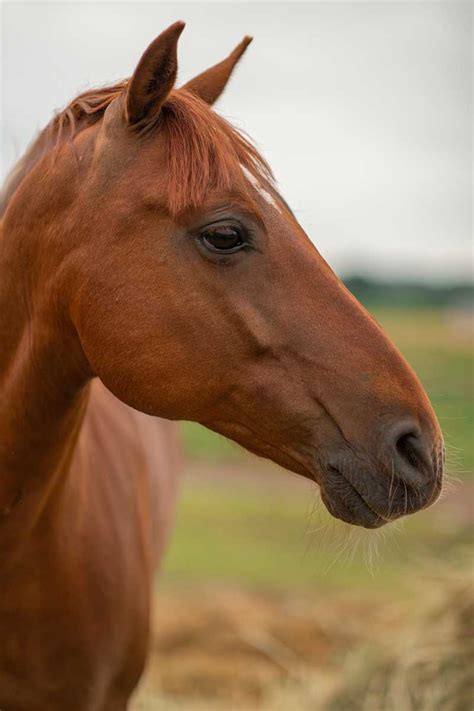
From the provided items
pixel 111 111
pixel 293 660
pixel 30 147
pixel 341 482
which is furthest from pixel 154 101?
pixel 293 660

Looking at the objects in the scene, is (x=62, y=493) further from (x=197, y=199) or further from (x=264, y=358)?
(x=197, y=199)

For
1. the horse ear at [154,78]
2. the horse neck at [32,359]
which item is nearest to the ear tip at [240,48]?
the horse ear at [154,78]

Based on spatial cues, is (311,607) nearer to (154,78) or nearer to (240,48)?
(240,48)

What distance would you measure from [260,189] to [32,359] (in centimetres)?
80

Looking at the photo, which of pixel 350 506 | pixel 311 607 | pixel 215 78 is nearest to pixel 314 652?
pixel 311 607

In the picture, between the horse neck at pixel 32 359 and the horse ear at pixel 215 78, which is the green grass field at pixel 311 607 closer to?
the horse neck at pixel 32 359

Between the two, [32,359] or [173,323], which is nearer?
[173,323]

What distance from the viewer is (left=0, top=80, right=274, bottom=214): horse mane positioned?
229cm

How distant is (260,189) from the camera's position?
2355 millimetres

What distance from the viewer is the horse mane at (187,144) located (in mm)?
2295

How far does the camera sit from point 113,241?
236 centimetres

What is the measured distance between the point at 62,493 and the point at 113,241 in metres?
0.88

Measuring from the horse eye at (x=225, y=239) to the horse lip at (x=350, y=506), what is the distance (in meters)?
0.61

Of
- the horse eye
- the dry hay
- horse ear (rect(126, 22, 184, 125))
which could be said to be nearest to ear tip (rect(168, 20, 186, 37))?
horse ear (rect(126, 22, 184, 125))
